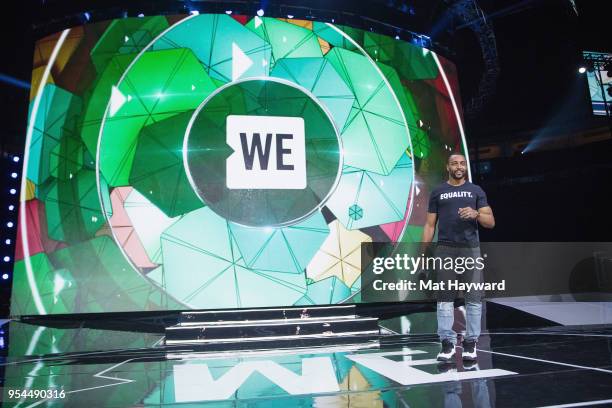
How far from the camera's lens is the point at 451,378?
2.22 m

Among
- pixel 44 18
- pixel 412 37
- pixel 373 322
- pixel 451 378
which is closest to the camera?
pixel 451 378

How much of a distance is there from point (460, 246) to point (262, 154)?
8.54ft

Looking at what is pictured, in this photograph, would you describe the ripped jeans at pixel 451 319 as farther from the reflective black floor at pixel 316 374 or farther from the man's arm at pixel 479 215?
the man's arm at pixel 479 215

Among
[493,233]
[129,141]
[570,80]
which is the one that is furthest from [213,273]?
[570,80]

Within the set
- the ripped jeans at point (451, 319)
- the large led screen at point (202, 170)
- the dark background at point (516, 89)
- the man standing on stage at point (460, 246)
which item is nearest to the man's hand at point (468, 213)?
the man standing on stage at point (460, 246)

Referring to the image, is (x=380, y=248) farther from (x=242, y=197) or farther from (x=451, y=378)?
(x=451, y=378)

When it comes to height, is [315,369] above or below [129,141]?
below

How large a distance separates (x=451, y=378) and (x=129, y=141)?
393 cm

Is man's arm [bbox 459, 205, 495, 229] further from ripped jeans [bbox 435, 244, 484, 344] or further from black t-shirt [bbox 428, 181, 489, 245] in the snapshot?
ripped jeans [bbox 435, 244, 484, 344]

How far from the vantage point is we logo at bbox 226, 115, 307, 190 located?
465 cm

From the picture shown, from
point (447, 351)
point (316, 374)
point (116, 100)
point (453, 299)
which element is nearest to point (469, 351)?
point (447, 351)

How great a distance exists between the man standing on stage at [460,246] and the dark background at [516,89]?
135 inches

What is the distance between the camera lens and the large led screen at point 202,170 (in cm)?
447

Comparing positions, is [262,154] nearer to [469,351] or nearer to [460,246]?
[460,246]
